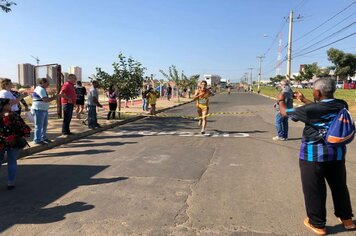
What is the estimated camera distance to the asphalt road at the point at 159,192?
4.58m

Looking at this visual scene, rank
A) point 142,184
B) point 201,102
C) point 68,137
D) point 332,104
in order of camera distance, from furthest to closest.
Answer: point 201,102 → point 68,137 → point 142,184 → point 332,104

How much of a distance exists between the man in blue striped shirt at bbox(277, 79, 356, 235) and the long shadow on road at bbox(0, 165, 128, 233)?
2781mm

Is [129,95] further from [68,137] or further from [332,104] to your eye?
[332,104]

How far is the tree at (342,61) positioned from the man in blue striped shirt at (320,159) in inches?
3308

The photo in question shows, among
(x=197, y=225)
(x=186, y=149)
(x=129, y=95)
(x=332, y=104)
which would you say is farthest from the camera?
(x=129, y=95)

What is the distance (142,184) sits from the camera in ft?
20.9

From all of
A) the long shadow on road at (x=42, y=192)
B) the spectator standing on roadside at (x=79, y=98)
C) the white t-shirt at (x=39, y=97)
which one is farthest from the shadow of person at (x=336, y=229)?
the spectator standing on roadside at (x=79, y=98)

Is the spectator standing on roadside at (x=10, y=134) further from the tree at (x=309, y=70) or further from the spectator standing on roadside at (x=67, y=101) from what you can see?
the tree at (x=309, y=70)

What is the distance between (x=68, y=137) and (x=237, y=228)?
789 cm

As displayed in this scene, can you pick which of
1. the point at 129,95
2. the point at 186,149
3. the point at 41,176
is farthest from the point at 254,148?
the point at 129,95

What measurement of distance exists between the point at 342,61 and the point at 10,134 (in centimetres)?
8533

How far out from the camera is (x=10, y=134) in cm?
607

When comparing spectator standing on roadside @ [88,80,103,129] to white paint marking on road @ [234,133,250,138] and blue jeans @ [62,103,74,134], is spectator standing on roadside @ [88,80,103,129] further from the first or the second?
white paint marking on road @ [234,133,250,138]

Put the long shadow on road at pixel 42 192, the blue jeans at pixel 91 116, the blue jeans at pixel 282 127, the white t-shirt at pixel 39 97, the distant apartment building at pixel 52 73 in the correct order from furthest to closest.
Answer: the distant apartment building at pixel 52 73, the blue jeans at pixel 91 116, the blue jeans at pixel 282 127, the white t-shirt at pixel 39 97, the long shadow on road at pixel 42 192
